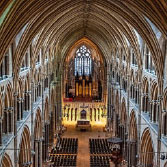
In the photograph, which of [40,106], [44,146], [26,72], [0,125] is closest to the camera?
[0,125]

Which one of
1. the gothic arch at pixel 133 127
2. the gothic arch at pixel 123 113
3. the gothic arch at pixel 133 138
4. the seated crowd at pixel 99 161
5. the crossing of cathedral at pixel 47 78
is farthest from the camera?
the gothic arch at pixel 123 113

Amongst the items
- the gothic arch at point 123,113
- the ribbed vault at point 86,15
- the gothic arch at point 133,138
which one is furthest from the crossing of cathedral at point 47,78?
the gothic arch at point 123,113

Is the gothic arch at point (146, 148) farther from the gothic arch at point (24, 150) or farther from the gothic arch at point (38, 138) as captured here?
the gothic arch at point (38, 138)

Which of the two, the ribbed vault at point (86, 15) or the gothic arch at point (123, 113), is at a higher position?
the ribbed vault at point (86, 15)

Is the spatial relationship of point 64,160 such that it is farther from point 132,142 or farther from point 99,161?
point 132,142

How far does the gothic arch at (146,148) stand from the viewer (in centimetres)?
3426

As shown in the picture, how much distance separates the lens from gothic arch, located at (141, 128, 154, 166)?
112 ft

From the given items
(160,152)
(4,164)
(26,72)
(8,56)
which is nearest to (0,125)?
(4,164)

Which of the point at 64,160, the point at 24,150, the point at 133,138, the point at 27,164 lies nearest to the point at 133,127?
the point at 133,138

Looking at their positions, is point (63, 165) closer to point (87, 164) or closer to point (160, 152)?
point (87, 164)

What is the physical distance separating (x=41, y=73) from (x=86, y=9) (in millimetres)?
10029

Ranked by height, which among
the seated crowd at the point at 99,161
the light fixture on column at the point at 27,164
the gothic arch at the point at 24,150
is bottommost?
the seated crowd at the point at 99,161

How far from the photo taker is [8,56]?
27.6 metres

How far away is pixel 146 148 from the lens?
115 feet
